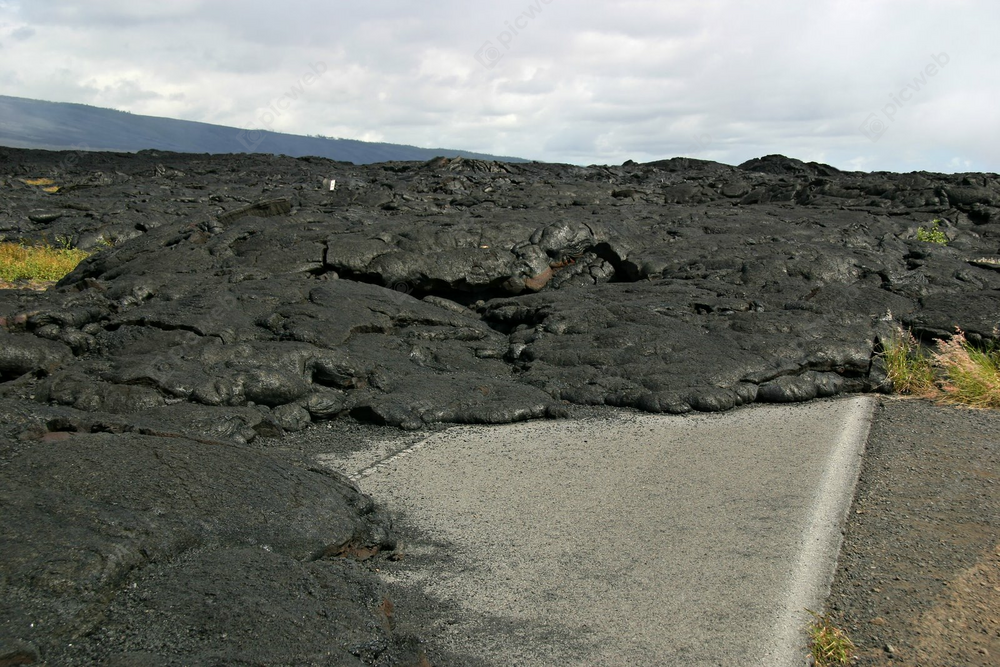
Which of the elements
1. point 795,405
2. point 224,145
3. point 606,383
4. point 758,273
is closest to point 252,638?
point 606,383

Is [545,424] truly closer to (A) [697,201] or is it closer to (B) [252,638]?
(B) [252,638]

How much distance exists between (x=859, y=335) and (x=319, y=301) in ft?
19.3

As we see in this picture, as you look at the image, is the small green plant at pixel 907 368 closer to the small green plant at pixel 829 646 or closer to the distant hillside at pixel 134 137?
the small green plant at pixel 829 646

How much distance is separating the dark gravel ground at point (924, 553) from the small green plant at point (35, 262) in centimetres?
1354

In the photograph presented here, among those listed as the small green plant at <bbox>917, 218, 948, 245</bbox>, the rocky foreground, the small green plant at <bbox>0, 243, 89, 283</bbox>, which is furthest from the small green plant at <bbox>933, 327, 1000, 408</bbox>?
the small green plant at <bbox>0, 243, 89, 283</bbox>

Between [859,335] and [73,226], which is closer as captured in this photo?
[859,335]

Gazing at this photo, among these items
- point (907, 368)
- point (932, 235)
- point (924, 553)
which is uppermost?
point (932, 235)

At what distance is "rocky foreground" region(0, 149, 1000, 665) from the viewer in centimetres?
337

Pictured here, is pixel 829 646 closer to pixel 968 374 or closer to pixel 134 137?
pixel 968 374

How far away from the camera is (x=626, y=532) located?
470cm

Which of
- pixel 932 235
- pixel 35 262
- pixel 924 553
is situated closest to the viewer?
pixel 924 553

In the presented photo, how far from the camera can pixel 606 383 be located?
25.6 ft

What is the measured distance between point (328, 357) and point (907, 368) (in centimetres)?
565

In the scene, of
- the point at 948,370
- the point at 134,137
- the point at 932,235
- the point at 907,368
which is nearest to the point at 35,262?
the point at 907,368
